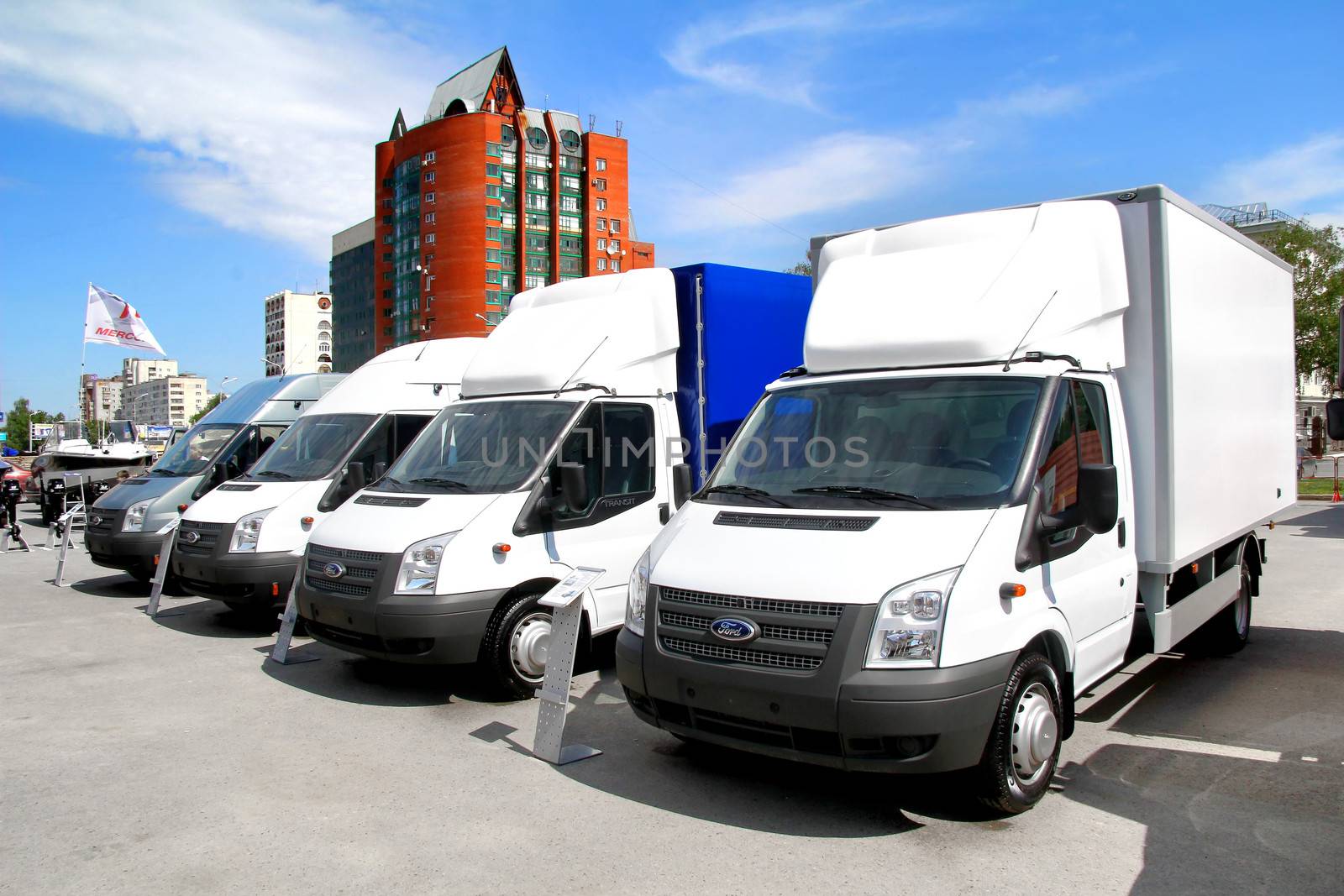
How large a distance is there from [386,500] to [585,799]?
126 inches

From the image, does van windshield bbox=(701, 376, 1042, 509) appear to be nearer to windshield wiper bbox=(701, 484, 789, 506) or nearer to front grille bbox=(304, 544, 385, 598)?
windshield wiper bbox=(701, 484, 789, 506)

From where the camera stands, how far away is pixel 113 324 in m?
20.8

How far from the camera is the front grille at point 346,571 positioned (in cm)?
667

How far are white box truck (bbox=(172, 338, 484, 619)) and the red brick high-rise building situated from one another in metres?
91.7

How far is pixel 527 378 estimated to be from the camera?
7.68 metres

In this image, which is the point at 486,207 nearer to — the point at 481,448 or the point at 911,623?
the point at 481,448

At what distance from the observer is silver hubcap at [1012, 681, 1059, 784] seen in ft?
14.8

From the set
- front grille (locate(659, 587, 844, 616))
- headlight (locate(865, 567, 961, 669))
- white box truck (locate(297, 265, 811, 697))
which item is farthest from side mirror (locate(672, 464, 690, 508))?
headlight (locate(865, 567, 961, 669))

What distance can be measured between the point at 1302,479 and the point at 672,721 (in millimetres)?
42588

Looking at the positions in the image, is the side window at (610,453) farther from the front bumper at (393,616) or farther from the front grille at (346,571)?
the front grille at (346,571)

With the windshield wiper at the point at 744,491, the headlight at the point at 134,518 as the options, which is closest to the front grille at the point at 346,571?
the windshield wiper at the point at 744,491

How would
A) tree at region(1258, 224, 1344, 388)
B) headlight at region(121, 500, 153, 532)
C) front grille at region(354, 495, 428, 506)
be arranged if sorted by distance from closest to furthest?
1. front grille at region(354, 495, 428, 506)
2. headlight at region(121, 500, 153, 532)
3. tree at region(1258, 224, 1344, 388)

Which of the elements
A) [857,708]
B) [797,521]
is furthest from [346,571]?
[857,708]

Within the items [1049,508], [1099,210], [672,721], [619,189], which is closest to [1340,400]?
[1099,210]
